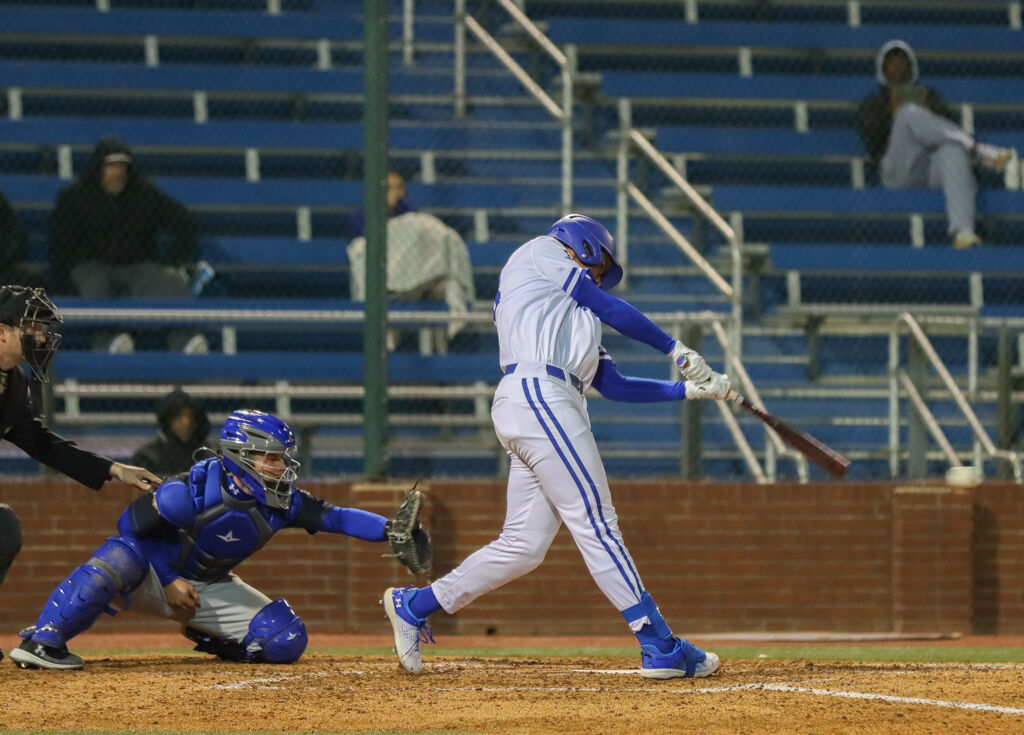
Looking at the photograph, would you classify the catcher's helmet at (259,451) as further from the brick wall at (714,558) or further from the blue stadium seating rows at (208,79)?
the blue stadium seating rows at (208,79)

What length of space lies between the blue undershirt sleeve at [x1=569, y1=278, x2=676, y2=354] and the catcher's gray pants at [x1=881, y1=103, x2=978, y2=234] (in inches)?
232

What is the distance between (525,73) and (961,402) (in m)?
4.50

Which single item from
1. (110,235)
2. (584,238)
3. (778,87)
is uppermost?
(778,87)

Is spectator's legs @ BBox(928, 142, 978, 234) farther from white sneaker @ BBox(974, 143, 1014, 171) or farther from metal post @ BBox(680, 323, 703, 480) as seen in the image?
metal post @ BBox(680, 323, 703, 480)

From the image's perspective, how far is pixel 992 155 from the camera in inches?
462

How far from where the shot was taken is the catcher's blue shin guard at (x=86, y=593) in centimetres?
678

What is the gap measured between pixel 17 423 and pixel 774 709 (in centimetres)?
339

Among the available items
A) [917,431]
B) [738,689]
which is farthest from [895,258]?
[738,689]

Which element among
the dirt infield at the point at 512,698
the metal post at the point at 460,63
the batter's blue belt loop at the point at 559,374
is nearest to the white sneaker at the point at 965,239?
the metal post at the point at 460,63

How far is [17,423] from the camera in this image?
7.04 meters

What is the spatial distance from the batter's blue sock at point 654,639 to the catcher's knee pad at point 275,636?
5.38ft

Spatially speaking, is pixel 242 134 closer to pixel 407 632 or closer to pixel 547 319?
pixel 547 319

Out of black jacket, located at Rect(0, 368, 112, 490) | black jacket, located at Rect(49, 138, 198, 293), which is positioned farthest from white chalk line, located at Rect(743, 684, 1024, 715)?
black jacket, located at Rect(49, 138, 198, 293)

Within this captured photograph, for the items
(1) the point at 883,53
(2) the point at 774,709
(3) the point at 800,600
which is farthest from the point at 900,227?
(2) the point at 774,709
